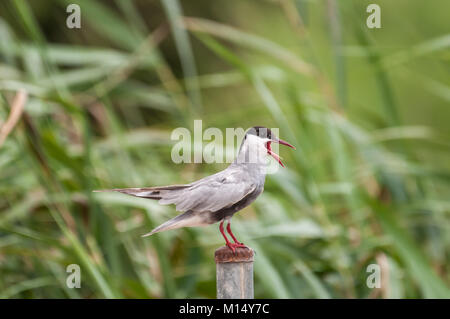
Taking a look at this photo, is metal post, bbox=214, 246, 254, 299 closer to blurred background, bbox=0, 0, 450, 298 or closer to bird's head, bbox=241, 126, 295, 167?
bird's head, bbox=241, 126, 295, 167

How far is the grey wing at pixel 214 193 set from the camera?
79cm

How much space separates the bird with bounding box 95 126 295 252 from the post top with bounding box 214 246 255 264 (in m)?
0.18

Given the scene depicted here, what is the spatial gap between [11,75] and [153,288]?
1.28 m

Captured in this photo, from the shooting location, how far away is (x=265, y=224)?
7.88 ft

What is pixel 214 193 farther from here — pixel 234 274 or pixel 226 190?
pixel 234 274

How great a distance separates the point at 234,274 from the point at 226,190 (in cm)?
26

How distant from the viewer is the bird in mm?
782

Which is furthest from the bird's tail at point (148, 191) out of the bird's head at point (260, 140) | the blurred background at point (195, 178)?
the blurred background at point (195, 178)

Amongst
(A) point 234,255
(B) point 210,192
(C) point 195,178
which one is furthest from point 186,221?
(C) point 195,178
